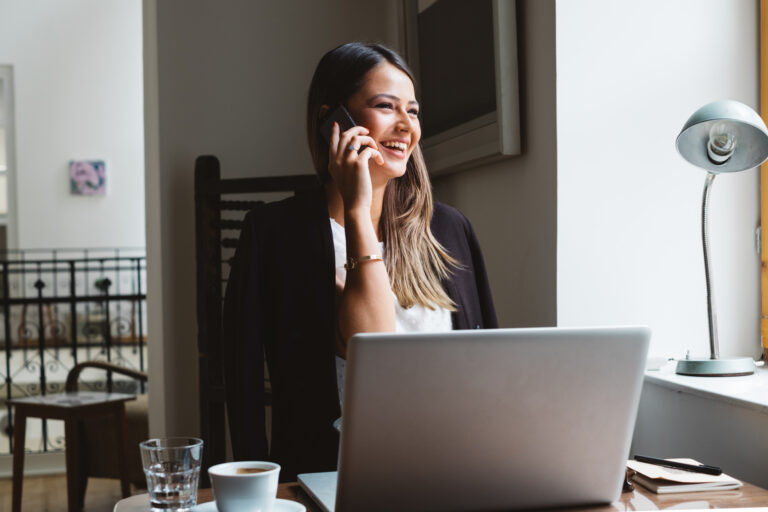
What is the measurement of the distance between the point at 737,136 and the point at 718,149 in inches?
1.6

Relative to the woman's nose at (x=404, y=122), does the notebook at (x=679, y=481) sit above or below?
below

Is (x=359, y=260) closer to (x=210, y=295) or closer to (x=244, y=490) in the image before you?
(x=244, y=490)

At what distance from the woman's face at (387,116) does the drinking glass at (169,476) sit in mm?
749

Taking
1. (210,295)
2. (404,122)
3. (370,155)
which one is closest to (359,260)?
(370,155)

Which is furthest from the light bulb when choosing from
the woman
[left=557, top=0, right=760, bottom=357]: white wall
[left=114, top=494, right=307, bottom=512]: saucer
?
[left=114, top=494, right=307, bottom=512]: saucer

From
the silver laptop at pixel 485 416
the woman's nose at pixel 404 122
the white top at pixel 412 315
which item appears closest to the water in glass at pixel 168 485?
the silver laptop at pixel 485 416

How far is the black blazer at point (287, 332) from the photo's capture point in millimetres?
1489

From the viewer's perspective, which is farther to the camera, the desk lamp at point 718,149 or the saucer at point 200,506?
the desk lamp at point 718,149

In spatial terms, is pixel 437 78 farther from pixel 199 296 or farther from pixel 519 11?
pixel 199 296

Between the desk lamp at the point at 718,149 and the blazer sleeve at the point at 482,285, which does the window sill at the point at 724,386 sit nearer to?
the desk lamp at the point at 718,149

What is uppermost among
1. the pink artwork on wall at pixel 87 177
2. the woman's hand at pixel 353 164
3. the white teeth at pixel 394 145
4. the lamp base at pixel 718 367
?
the pink artwork on wall at pixel 87 177

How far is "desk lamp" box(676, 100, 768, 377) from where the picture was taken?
1.54 meters

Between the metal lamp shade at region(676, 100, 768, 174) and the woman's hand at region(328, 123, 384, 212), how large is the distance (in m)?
0.60

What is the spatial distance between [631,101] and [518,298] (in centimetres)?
53
